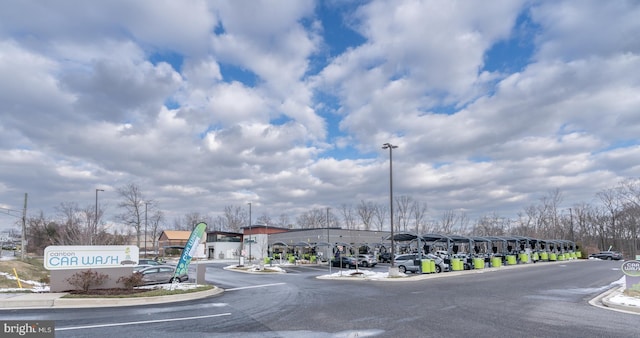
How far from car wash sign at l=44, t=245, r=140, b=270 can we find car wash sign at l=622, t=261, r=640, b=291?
2088 centimetres

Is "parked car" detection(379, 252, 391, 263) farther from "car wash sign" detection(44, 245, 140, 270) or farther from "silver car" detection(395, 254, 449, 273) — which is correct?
"car wash sign" detection(44, 245, 140, 270)

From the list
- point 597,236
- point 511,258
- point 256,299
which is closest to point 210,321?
point 256,299

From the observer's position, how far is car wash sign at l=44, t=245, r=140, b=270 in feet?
58.2

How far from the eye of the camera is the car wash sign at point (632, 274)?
1662cm

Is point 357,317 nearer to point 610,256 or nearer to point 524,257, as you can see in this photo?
point 524,257

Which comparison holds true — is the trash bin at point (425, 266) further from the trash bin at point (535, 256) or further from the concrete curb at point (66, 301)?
the trash bin at point (535, 256)

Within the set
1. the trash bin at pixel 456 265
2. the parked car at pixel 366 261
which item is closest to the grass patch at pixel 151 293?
the trash bin at pixel 456 265

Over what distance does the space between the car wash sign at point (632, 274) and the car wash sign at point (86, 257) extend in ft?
68.5

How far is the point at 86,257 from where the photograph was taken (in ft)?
60.3

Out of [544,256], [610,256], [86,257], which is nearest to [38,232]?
[86,257]

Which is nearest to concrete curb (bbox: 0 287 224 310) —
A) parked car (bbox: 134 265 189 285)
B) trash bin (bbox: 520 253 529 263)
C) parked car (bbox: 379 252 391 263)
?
parked car (bbox: 134 265 189 285)

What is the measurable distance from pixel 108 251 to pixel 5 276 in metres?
8.82

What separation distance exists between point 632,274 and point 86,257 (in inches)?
885

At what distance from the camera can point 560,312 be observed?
1262 centimetres
